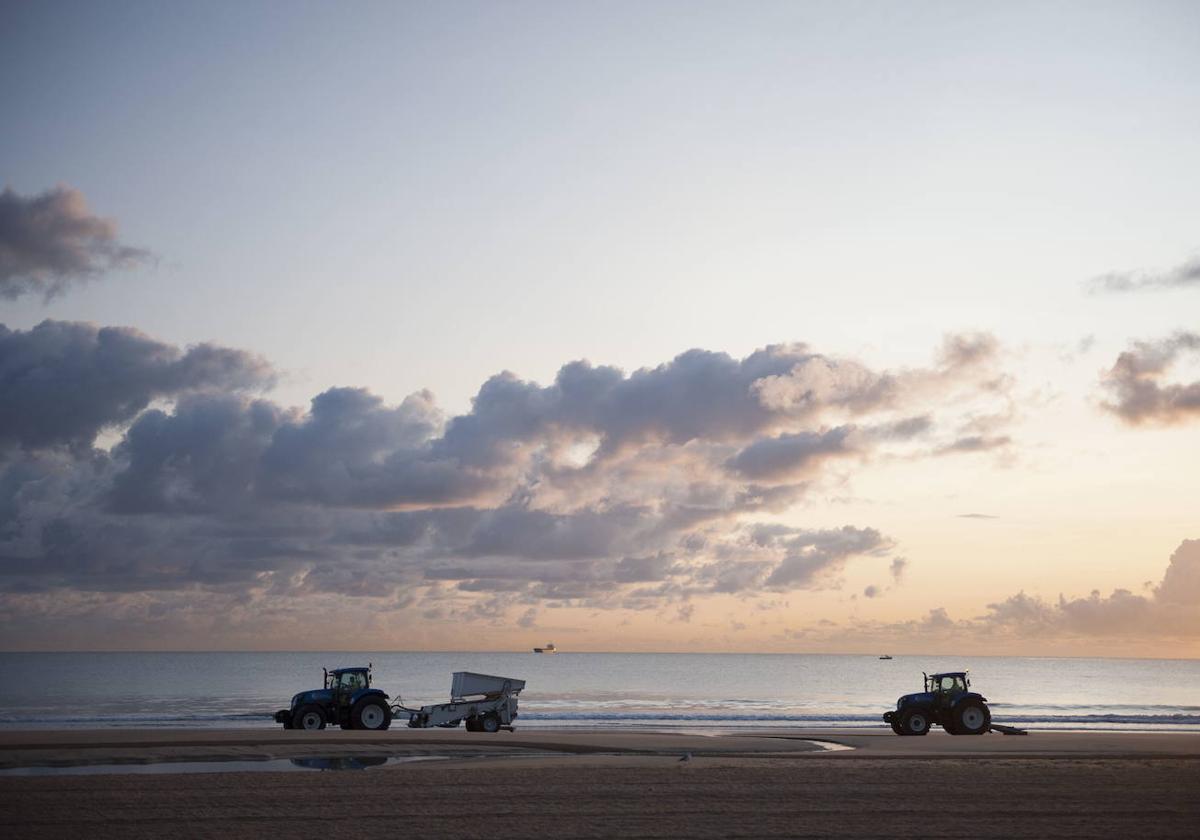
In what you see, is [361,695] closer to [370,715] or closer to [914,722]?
[370,715]

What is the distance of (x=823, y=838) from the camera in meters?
13.7

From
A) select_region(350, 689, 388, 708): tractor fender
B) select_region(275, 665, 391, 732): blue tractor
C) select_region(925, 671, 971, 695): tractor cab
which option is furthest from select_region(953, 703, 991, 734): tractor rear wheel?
select_region(350, 689, 388, 708): tractor fender

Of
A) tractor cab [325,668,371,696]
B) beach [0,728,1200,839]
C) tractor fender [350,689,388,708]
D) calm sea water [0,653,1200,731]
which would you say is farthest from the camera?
calm sea water [0,653,1200,731]

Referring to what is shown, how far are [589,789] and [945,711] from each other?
16636 millimetres

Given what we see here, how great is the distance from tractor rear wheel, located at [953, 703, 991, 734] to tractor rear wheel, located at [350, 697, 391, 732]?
16.8 metres

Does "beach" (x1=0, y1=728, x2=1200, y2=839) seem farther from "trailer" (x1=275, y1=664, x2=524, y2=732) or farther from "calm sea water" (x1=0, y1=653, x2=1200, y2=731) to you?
"calm sea water" (x1=0, y1=653, x2=1200, y2=731)

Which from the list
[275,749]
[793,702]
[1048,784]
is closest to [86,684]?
[793,702]

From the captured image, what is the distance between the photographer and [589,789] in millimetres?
17953

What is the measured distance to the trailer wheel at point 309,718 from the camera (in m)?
29.4

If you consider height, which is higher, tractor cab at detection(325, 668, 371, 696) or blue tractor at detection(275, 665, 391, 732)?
tractor cab at detection(325, 668, 371, 696)

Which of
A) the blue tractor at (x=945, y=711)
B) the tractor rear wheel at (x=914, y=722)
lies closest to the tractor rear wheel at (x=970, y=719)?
the blue tractor at (x=945, y=711)

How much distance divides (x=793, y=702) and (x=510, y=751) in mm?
44411

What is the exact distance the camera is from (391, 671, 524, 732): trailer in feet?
101

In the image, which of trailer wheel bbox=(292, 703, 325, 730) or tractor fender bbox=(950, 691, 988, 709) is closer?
trailer wheel bbox=(292, 703, 325, 730)
